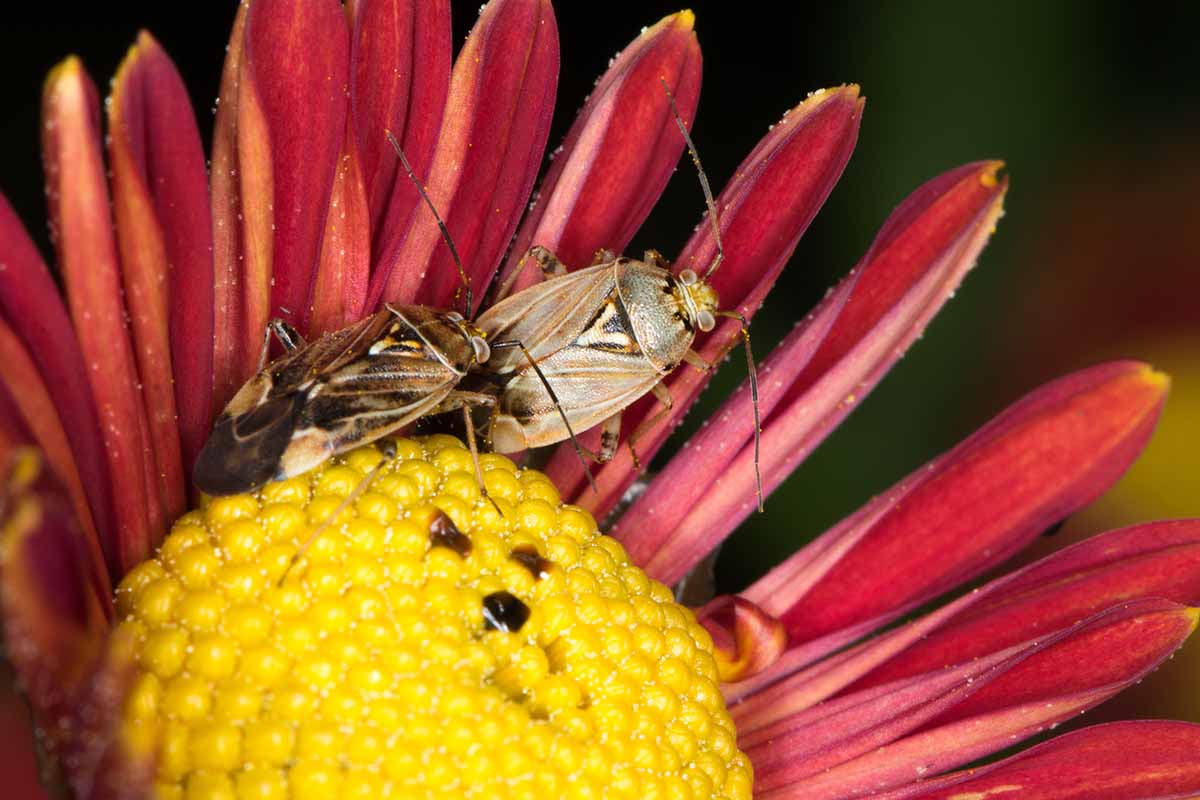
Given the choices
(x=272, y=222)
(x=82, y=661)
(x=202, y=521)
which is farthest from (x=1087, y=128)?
(x=82, y=661)

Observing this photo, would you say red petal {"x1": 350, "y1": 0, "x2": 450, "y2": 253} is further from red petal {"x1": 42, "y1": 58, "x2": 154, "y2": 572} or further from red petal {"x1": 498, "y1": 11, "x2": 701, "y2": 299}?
red petal {"x1": 42, "y1": 58, "x2": 154, "y2": 572}

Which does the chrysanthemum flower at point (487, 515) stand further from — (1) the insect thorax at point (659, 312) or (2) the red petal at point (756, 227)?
(1) the insect thorax at point (659, 312)

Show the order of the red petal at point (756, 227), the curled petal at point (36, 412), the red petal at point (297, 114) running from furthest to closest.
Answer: the red petal at point (756, 227) < the red petal at point (297, 114) < the curled petal at point (36, 412)

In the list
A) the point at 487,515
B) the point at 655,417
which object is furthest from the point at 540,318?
the point at 487,515

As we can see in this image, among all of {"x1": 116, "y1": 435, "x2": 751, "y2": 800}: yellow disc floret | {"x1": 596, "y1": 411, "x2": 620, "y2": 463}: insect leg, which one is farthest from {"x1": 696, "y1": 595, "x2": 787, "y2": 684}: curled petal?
{"x1": 596, "y1": 411, "x2": 620, "y2": 463}: insect leg

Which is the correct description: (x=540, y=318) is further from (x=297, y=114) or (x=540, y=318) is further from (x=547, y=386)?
(x=297, y=114)

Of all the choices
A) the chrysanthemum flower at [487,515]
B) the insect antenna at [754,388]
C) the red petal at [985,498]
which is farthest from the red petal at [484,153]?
the red petal at [985,498]
